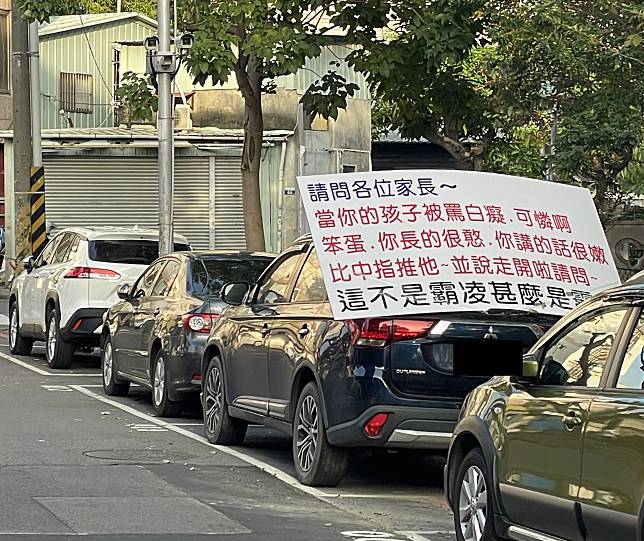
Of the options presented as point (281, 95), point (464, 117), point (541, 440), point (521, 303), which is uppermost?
point (281, 95)

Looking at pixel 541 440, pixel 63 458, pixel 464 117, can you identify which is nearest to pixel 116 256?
pixel 464 117

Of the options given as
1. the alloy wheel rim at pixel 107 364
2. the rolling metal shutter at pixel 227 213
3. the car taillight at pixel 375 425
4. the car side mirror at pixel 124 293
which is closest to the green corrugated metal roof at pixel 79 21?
the rolling metal shutter at pixel 227 213

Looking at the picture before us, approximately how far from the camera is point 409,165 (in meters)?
46.7

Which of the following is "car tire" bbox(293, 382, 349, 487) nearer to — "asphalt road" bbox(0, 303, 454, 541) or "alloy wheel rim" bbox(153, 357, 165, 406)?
"asphalt road" bbox(0, 303, 454, 541)

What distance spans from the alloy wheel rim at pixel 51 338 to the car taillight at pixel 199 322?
208 inches

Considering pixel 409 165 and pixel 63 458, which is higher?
pixel 409 165

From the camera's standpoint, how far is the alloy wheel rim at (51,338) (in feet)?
61.0

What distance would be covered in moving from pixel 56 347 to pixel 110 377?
8.51ft

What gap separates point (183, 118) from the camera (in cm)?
3581

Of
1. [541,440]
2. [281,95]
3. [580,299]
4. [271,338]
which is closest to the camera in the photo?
[541,440]

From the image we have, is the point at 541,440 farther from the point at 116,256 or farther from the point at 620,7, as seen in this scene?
the point at 116,256

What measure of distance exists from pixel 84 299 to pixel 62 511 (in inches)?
354

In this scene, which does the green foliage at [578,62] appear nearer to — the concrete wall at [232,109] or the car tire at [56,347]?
the car tire at [56,347]

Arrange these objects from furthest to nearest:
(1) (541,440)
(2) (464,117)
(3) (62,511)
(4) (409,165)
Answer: (4) (409,165)
(2) (464,117)
(3) (62,511)
(1) (541,440)
